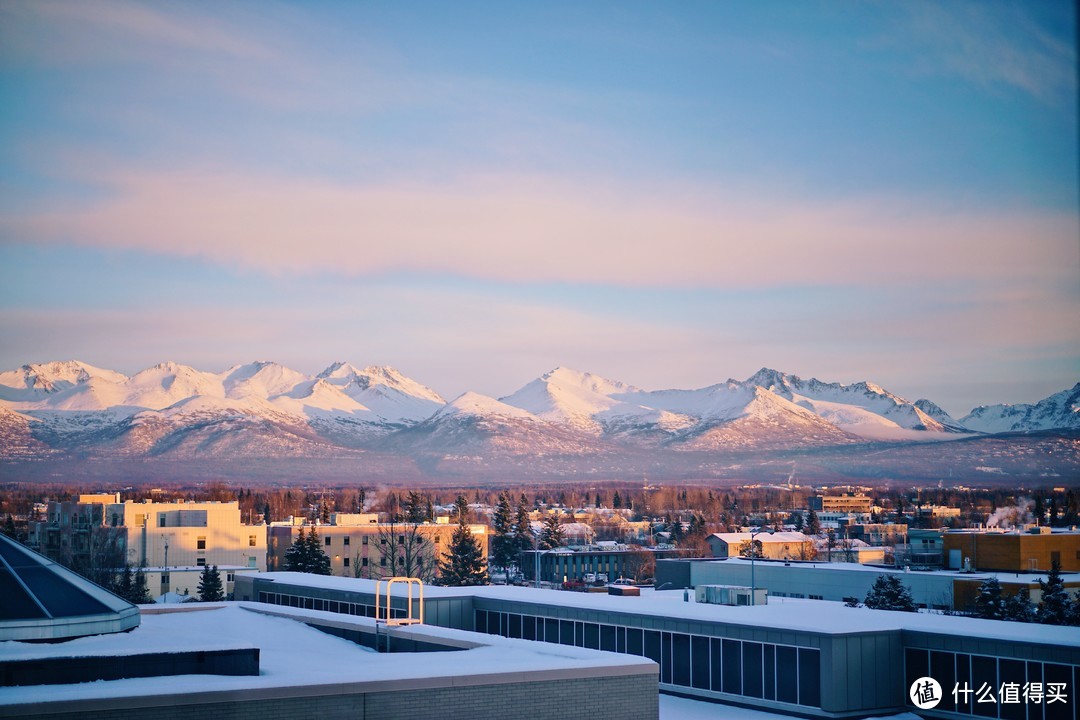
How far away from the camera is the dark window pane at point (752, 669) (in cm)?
3281

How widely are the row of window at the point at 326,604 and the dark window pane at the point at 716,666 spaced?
427 inches

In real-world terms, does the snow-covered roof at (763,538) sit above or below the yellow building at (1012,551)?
below

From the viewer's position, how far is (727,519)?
564 feet

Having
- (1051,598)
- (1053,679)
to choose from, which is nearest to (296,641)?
(1053,679)

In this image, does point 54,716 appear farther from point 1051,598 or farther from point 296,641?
point 1051,598

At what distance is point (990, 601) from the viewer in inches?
2191

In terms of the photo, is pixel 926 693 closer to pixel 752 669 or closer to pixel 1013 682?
pixel 1013 682

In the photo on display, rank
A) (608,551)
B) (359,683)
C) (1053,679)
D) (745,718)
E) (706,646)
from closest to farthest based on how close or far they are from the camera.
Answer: (359,683), (1053,679), (745,718), (706,646), (608,551)

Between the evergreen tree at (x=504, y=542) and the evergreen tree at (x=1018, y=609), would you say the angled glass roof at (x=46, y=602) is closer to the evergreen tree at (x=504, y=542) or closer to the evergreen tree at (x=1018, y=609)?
the evergreen tree at (x=1018, y=609)

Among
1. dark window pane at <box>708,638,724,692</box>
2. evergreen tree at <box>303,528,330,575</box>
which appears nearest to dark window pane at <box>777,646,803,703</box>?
dark window pane at <box>708,638,724,692</box>

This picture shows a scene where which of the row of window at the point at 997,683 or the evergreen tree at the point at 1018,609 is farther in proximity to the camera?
the evergreen tree at the point at 1018,609

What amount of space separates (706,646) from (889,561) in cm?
6562

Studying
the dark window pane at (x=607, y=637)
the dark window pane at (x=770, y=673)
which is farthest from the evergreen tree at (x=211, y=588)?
the dark window pane at (x=770, y=673)

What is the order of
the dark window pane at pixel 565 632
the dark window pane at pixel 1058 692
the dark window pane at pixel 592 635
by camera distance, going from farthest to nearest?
the dark window pane at pixel 565 632 → the dark window pane at pixel 592 635 → the dark window pane at pixel 1058 692
